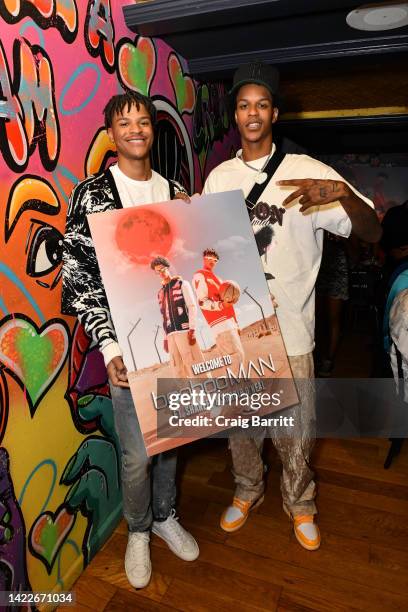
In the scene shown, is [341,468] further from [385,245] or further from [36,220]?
[36,220]

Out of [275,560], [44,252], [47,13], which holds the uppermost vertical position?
[47,13]

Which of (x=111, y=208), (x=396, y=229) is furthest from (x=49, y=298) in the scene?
(x=396, y=229)

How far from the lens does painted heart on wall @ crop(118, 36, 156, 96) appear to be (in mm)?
1439

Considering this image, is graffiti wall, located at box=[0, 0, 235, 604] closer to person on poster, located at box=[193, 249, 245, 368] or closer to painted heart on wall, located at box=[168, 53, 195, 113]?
painted heart on wall, located at box=[168, 53, 195, 113]

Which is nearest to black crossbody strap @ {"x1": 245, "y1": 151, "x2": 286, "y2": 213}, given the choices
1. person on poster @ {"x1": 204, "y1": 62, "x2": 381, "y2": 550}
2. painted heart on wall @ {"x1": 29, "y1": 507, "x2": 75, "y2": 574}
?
person on poster @ {"x1": 204, "y1": 62, "x2": 381, "y2": 550}

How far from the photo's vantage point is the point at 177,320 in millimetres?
1062

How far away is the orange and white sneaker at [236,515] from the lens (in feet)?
5.15

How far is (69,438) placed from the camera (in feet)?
4.33

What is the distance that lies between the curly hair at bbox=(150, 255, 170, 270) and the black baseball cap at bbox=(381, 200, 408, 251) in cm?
171

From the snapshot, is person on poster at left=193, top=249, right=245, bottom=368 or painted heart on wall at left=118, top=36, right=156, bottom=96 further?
painted heart on wall at left=118, top=36, right=156, bottom=96

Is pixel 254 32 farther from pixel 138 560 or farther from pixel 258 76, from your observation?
pixel 138 560

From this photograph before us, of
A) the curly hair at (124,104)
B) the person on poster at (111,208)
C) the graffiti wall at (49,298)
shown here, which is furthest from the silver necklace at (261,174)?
the graffiti wall at (49,298)

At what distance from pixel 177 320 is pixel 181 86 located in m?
1.35

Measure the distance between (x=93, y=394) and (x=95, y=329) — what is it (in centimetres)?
45
